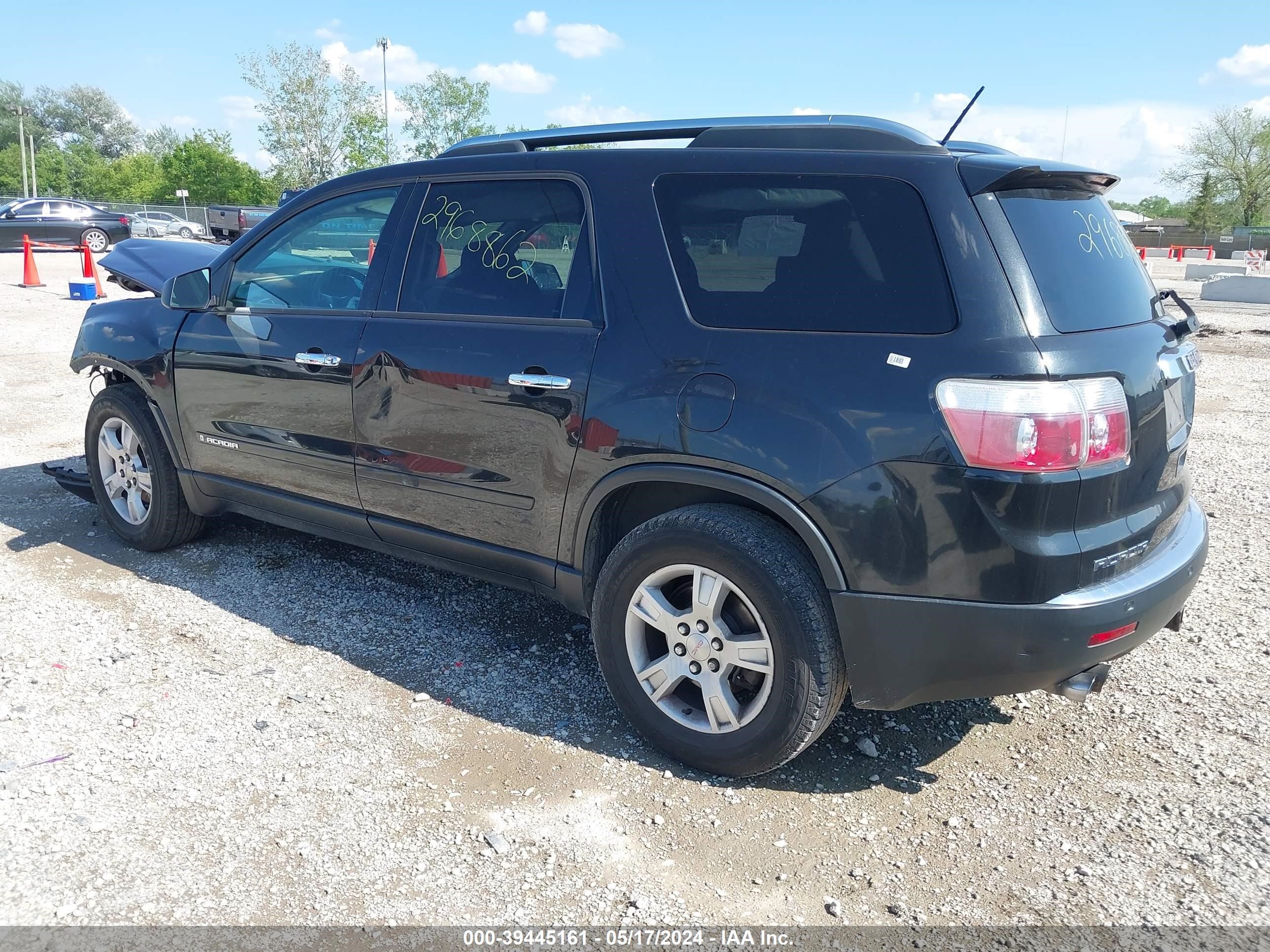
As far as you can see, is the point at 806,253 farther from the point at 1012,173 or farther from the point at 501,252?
the point at 501,252

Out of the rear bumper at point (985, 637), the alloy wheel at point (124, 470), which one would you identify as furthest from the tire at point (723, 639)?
the alloy wheel at point (124, 470)

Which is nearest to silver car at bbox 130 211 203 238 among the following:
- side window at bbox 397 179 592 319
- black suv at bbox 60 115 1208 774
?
side window at bbox 397 179 592 319

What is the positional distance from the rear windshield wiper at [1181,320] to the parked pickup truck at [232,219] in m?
25.3

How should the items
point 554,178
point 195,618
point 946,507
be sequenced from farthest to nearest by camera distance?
point 195,618
point 554,178
point 946,507

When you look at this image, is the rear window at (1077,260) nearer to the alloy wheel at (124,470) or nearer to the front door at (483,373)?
the front door at (483,373)

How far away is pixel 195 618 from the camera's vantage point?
13.8ft

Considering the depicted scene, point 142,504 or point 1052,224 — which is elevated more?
point 1052,224

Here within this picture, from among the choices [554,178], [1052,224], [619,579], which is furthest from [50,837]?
[1052,224]

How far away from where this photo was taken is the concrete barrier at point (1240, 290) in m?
21.4

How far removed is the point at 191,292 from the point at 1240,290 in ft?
78.4

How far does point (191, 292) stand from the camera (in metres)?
4.44

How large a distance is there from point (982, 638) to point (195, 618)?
329 centimetres

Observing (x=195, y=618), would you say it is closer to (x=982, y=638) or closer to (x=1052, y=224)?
(x=982, y=638)

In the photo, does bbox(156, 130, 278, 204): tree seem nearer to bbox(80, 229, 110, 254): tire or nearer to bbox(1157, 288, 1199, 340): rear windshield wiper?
bbox(80, 229, 110, 254): tire
